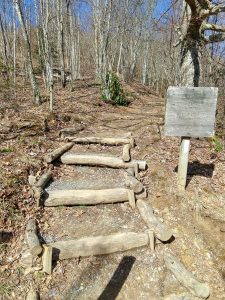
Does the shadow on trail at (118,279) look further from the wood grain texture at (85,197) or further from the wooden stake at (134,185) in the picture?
the wooden stake at (134,185)

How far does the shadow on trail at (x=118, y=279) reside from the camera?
3.63 meters

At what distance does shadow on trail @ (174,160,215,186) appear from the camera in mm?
6258

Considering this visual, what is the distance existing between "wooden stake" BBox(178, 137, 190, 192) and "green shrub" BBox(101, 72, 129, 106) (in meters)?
7.68

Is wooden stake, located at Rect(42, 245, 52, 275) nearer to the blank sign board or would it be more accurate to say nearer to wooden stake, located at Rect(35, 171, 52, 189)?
wooden stake, located at Rect(35, 171, 52, 189)

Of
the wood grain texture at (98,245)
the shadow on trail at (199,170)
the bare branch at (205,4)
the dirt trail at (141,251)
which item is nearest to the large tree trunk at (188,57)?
the bare branch at (205,4)

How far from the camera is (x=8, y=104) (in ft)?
33.7

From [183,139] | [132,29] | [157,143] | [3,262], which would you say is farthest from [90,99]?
[132,29]

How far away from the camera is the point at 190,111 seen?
5.12 meters

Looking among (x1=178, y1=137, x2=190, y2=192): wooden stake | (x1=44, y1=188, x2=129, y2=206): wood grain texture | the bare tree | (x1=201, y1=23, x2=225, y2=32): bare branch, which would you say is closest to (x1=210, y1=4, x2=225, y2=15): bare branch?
the bare tree

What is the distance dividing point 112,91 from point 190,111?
318 inches

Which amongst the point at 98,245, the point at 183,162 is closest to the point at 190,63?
the point at 183,162

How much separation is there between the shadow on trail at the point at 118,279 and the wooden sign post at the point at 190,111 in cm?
236

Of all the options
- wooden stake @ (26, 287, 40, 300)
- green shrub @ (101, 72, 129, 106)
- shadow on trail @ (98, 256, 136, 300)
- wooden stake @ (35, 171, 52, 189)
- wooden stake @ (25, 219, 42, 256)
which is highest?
green shrub @ (101, 72, 129, 106)

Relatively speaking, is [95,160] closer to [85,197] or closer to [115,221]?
[85,197]
